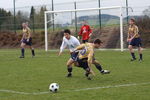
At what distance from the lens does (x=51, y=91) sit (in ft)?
34.1

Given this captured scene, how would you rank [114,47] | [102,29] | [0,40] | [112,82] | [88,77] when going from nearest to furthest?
[112,82] → [88,77] → [114,47] → [102,29] → [0,40]

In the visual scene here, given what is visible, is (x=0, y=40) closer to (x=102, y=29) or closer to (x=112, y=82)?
(x=102, y=29)

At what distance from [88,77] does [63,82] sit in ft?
3.23

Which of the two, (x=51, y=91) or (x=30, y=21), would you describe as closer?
(x=51, y=91)

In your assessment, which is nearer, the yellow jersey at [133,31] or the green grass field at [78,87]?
the green grass field at [78,87]

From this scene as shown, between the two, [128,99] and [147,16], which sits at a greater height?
[147,16]

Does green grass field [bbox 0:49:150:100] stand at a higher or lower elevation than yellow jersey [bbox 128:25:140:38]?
lower

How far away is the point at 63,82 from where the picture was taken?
12.6m

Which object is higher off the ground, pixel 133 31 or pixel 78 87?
pixel 133 31

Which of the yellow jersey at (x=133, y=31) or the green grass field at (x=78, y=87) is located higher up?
the yellow jersey at (x=133, y=31)

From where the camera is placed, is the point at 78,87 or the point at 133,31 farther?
the point at 133,31

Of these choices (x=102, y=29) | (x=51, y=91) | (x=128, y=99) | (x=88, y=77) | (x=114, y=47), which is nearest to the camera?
(x=128, y=99)

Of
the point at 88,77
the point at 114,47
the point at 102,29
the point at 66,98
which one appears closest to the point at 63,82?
the point at 88,77

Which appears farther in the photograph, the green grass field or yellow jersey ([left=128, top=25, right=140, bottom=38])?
yellow jersey ([left=128, top=25, right=140, bottom=38])
